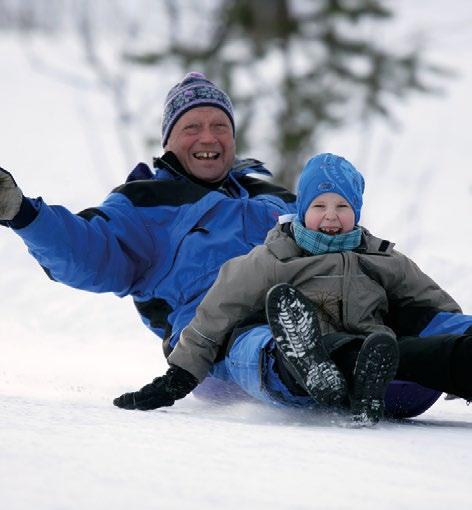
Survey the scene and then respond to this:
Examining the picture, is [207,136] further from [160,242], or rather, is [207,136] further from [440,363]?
[440,363]

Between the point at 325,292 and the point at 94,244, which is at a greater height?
the point at 94,244

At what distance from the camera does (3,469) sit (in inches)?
78.0

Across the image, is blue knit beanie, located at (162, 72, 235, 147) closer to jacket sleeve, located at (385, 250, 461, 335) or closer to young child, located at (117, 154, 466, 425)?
young child, located at (117, 154, 466, 425)

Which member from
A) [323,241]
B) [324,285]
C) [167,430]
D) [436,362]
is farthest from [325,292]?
[167,430]

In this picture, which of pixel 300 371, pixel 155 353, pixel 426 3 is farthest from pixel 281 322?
pixel 426 3

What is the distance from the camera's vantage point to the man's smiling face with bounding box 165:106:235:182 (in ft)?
13.9

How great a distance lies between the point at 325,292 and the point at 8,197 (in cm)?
105

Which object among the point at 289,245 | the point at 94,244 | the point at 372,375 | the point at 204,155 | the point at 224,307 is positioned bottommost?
the point at 372,375

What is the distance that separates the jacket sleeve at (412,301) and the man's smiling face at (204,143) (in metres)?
1.08

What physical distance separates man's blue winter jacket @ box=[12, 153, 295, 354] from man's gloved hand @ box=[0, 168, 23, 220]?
24cm

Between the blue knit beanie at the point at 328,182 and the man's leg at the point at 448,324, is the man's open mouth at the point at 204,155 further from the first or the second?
the man's leg at the point at 448,324

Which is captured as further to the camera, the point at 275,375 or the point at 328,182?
the point at 328,182

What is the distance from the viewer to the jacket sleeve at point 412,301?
3.38 meters

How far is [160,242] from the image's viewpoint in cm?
399
